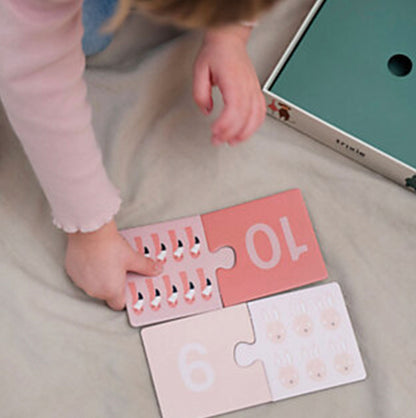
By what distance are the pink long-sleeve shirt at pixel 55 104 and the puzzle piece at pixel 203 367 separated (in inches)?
7.9

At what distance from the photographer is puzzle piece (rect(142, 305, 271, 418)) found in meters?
0.84

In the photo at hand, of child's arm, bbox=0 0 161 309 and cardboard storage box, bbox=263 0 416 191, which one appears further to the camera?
cardboard storage box, bbox=263 0 416 191

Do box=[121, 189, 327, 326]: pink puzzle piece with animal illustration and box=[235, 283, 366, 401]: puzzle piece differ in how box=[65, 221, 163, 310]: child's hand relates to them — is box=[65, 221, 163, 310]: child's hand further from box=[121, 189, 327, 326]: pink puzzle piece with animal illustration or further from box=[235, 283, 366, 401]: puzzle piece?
box=[235, 283, 366, 401]: puzzle piece

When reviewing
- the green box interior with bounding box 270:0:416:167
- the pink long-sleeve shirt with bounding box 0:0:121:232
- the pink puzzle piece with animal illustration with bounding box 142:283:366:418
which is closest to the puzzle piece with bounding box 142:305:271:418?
the pink puzzle piece with animal illustration with bounding box 142:283:366:418

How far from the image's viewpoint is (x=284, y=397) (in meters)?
0.85

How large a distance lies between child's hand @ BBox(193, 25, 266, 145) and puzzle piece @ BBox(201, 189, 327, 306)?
131mm

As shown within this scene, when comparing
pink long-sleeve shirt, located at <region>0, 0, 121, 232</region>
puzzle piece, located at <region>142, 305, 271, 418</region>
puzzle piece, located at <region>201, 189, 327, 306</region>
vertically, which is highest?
pink long-sleeve shirt, located at <region>0, 0, 121, 232</region>

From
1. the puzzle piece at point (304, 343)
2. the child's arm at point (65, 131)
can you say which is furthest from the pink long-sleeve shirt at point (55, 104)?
the puzzle piece at point (304, 343)

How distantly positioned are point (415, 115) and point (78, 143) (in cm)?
51

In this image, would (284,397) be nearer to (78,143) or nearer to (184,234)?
(184,234)

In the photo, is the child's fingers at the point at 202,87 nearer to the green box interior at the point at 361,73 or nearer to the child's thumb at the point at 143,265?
the green box interior at the point at 361,73


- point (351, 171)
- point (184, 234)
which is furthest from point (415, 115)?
point (184, 234)

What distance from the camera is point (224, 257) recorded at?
902mm

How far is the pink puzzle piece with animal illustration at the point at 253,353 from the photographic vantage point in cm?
85
